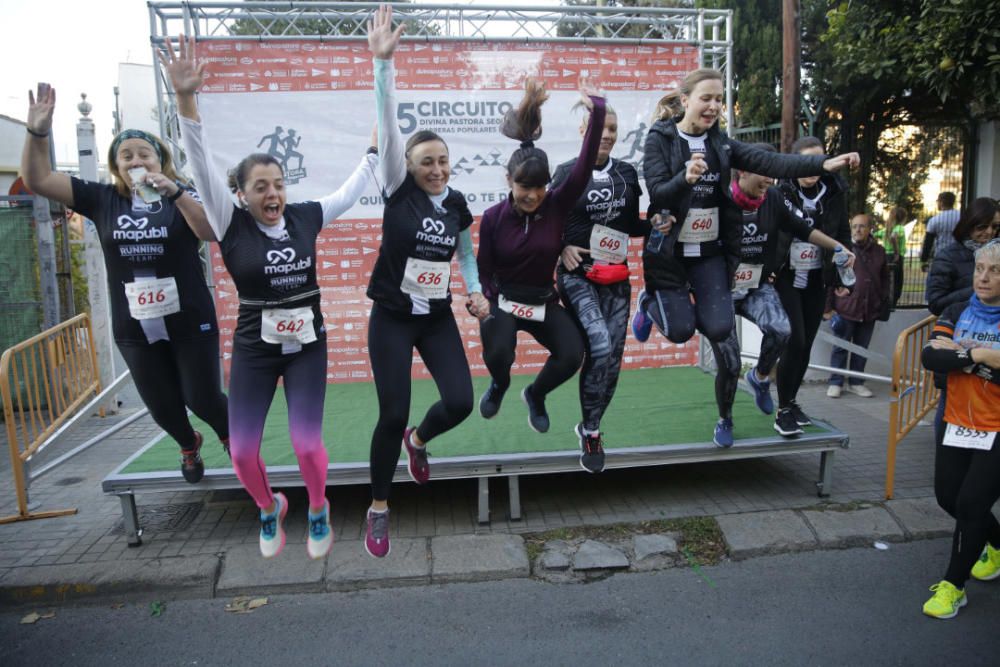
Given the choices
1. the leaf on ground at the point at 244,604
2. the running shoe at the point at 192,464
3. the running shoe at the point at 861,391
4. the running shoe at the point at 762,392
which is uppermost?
the running shoe at the point at 762,392

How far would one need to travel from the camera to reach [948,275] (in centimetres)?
481

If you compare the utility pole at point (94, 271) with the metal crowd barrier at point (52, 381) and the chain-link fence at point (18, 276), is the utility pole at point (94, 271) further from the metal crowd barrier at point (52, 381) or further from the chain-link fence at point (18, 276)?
the chain-link fence at point (18, 276)

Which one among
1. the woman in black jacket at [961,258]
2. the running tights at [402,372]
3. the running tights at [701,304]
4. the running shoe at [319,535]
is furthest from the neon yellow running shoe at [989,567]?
the running shoe at [319,535]

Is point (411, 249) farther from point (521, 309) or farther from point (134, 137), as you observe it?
point (134, 137)

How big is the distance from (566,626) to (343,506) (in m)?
2.14

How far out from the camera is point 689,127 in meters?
4.19

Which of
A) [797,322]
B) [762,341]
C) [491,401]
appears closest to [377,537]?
[491,401]

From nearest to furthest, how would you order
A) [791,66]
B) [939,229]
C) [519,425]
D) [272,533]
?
[272,533] < [519,425] < [939,229] < [791,66]

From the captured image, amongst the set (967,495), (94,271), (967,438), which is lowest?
(967,495)

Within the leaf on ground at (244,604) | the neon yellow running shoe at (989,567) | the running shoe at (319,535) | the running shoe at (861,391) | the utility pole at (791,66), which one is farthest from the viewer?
the utility pole at (791,66)

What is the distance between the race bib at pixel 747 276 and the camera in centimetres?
488

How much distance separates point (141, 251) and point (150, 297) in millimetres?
242

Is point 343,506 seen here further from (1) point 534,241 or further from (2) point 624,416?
(1) point 534,241

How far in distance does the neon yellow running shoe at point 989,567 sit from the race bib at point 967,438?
38.1 inches
